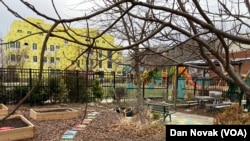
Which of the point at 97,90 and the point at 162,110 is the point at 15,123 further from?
the point at 97,90

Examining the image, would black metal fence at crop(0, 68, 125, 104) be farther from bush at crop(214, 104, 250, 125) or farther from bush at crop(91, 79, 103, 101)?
bush at crop(214, 104, 250, 125)

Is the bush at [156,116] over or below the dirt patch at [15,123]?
below

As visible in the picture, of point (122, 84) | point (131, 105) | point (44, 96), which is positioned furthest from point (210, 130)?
point (122, 84)

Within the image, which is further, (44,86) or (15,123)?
(44,86)

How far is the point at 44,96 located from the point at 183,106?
20.6 feet

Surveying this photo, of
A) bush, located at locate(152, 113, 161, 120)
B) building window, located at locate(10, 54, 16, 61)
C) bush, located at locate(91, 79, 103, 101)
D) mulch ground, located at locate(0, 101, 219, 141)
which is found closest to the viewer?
mulch ground, located at locate(0, 101, 219, 141)

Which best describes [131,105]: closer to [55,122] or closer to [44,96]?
[55,122]

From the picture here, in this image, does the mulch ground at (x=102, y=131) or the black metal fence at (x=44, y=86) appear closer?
the mulch ground at (x=102, y=131)

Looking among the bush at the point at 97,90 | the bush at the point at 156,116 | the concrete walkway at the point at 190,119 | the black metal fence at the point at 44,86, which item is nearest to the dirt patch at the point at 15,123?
the black metal fence at the point at 44,86

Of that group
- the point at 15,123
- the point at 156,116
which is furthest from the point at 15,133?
the point at 156,116

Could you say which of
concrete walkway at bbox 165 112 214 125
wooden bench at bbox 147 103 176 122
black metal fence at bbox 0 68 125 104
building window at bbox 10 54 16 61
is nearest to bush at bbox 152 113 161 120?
wooden bench at bbox 147 103 176 122

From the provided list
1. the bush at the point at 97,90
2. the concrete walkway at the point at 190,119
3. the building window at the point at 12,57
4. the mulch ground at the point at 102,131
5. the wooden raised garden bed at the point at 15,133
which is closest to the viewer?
the wooden raised garden bed at the point at 15,133

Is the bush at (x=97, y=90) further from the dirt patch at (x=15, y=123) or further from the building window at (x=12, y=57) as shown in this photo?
the building window at (x=12, y=57)

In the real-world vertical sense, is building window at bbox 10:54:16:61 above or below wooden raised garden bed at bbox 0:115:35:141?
above
